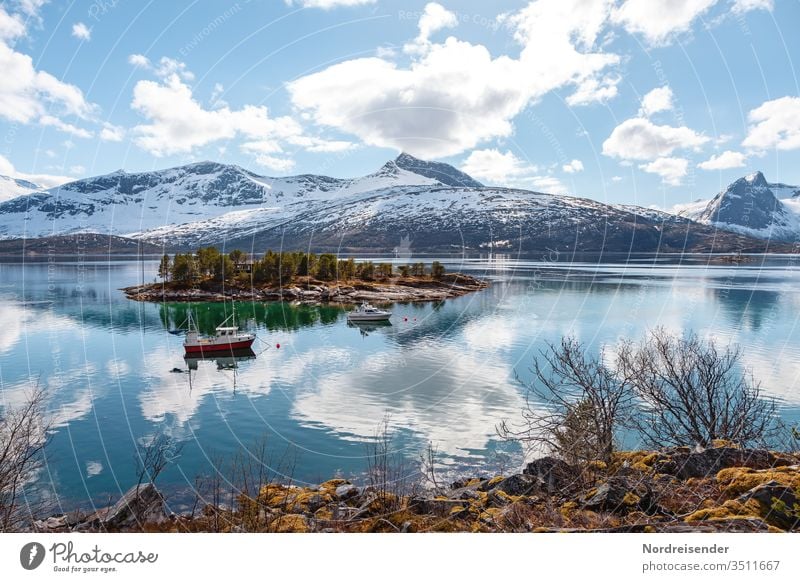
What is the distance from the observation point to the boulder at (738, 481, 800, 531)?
637cm

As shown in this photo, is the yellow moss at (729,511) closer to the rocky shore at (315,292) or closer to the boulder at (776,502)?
the boulder at (776,502)

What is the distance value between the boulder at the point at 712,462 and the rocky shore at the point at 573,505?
2 cm

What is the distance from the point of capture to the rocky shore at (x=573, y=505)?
21.5 feet

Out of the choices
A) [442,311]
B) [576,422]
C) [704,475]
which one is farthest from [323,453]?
[442,311]

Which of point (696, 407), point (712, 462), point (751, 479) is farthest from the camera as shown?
point (696, 407)

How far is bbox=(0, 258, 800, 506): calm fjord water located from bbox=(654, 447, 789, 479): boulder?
698 cm

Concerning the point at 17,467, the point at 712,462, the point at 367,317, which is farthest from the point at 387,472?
the point at 367,317

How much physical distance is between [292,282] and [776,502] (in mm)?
75867

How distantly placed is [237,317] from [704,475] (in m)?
53.1

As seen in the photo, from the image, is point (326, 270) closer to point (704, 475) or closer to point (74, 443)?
point (74, 443)

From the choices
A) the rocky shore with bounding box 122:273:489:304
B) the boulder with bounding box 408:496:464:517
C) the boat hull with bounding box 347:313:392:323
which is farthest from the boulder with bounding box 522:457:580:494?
the rocky shore with bounding box 122:273:489:304

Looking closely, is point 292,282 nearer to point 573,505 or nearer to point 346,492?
point 346,492

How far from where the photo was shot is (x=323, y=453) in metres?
17.4

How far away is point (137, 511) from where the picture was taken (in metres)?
9.66
